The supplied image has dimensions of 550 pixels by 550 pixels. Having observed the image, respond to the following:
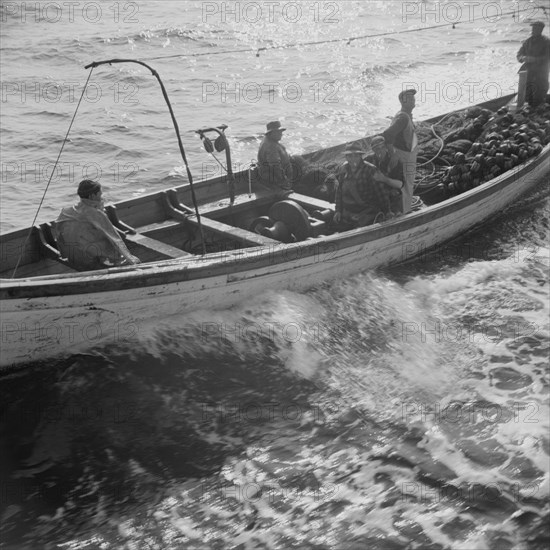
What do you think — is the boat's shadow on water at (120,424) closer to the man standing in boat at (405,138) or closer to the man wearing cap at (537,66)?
the man standing in boat at (405,138)

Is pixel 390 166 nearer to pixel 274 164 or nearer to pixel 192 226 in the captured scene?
pixel 274 164

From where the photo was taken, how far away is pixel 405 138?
10.3 m

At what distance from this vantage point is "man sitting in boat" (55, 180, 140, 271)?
8227 millimetres

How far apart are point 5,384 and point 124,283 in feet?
5.55

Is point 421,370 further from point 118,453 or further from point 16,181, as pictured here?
point 16,181

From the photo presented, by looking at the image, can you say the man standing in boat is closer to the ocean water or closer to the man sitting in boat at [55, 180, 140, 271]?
the ocean water

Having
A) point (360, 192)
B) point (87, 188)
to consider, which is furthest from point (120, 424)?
point (360, 192)

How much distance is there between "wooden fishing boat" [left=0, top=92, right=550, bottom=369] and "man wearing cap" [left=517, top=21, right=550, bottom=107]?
2.98 m

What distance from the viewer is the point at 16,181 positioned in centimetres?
1598

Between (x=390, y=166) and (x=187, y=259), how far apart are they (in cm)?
325

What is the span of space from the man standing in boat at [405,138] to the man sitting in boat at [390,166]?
0.16 feet

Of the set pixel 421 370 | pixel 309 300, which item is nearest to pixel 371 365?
pixel 421 370

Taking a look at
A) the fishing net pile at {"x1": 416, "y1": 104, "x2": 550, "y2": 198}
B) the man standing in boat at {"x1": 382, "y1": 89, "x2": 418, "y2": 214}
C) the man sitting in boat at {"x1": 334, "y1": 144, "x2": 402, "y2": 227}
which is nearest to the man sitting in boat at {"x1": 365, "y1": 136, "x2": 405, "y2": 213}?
the man standing in boat at {"x1": 382, "y1": 89, "x2": 418, "y2": 214}

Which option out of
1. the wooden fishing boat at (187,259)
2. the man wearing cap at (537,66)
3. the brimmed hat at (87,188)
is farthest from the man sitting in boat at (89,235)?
the man wearing cap at (537,66)
